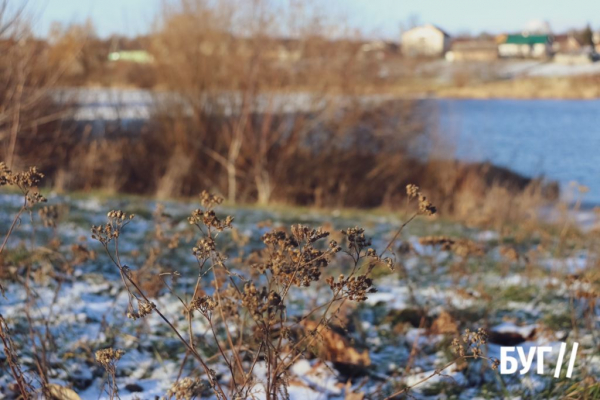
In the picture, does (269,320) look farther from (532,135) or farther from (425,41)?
(532,135)

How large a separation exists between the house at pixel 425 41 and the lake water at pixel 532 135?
1.72 m

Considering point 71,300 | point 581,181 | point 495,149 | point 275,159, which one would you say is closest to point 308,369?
point 71,300

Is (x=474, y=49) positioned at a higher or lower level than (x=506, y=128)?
higher

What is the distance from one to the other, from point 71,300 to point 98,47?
11.8 meters

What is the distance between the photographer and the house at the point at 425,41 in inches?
339

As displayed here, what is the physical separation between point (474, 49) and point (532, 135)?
22.6ft

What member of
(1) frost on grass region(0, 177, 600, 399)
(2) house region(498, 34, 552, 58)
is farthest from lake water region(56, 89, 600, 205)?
(1) frost on grass region(0, 177, 600, 399)

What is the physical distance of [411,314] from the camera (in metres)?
3.96

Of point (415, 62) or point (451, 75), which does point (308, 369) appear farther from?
point (415, 62)

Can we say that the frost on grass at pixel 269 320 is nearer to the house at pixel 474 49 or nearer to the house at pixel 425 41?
the house at pixel 425 41

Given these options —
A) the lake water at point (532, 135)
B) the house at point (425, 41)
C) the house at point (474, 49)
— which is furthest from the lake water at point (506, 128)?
the house at point (474, 49)

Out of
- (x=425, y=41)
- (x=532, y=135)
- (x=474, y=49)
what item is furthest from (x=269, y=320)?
(x=532, y=135)

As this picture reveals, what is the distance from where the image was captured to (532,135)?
16.5 m

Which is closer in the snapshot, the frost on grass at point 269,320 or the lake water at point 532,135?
the frost on grass at point 269,320
